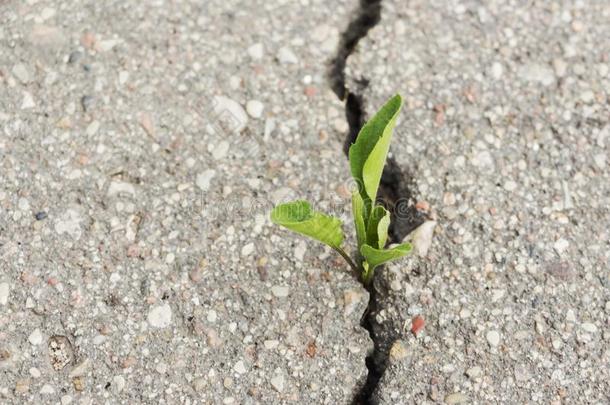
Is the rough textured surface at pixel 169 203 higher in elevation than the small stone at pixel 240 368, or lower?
higher

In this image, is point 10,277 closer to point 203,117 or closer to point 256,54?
point 203,117

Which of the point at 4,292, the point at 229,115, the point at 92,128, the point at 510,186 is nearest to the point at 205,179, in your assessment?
the point at 229,115

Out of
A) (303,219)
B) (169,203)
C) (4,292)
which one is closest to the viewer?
(303,219)

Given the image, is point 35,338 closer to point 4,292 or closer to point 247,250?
point 4,292

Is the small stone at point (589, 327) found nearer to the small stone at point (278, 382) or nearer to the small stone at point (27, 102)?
the small stone at point (278, 382)

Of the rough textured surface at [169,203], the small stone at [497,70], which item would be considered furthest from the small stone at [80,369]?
the small stone at [497,70]
